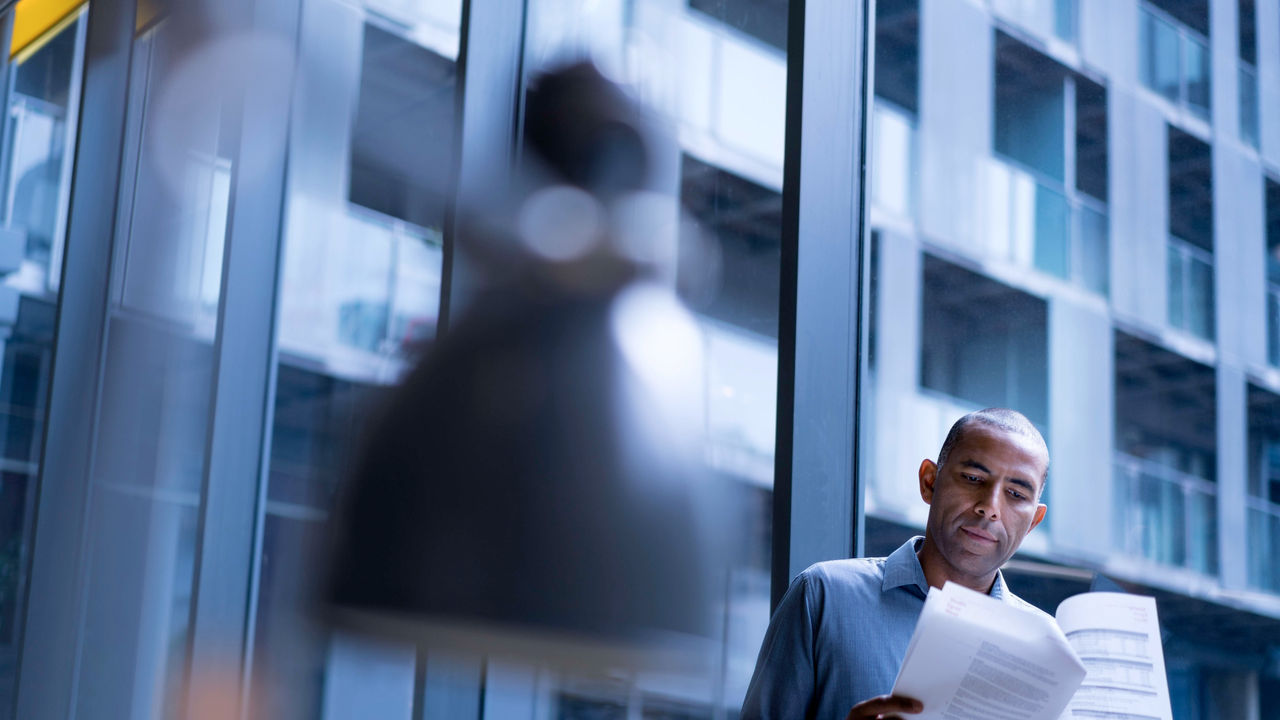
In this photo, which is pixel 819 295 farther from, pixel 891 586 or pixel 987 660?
pixel 987 660

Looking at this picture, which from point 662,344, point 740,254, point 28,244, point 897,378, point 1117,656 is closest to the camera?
point 662,344

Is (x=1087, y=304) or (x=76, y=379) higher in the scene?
(x=76, y=379)

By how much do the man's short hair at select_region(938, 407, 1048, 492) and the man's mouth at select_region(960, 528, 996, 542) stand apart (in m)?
0.09

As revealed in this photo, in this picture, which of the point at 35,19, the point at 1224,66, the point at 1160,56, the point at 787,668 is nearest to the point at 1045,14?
the point at 1160,56

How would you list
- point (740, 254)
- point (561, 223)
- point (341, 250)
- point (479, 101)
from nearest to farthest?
1. point (561, 223)
2. point (740, 254)
3. point (479, 101)
4. point (341, 250)

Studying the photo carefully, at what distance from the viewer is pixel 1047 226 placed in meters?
1.78

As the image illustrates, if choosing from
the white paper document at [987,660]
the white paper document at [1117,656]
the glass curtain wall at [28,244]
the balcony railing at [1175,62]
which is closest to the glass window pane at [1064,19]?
the balcony railing at [1175,62]

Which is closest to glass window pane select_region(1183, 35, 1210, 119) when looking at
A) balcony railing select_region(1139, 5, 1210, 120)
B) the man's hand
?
balcony railing select_region(1139, 5, 1210, 120)

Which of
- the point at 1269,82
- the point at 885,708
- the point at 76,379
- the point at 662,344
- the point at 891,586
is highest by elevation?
the point at 1269,82

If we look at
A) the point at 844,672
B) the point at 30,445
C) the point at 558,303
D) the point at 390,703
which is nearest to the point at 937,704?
the point at 844,672

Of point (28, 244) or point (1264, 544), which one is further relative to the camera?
point (28, 244)

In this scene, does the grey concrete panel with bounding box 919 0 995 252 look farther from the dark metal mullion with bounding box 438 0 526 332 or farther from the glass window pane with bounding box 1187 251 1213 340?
the dark metal mullion with bounding box 438 0 526 332

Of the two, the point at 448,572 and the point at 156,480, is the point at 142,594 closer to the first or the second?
the point at 156,480

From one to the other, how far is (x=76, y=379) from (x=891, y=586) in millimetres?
3220
